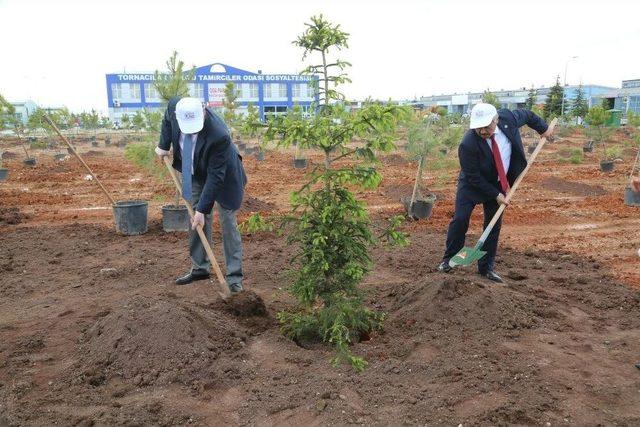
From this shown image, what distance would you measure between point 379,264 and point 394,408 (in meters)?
3.15

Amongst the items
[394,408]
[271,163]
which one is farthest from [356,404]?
[271,163]

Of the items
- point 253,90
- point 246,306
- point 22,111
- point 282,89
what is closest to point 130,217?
point 246,306

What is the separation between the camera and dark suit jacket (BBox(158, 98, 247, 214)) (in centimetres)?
455

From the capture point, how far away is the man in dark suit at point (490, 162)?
499 centimetres

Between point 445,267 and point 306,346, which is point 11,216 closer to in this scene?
point 306,346

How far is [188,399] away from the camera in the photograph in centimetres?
314

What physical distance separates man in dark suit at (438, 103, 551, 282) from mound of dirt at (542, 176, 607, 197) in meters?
7.40

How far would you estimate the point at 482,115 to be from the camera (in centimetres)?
A: 473

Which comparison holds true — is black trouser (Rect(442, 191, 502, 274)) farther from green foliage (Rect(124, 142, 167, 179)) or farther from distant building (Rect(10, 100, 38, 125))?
distant building (Rect(10, 100, 38, 125))

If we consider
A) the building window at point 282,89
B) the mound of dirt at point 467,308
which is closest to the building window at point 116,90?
the building window at point 282,89

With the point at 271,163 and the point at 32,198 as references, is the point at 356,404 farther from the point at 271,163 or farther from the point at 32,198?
the point at 271,163

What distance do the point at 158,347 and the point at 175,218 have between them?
4.35 meters

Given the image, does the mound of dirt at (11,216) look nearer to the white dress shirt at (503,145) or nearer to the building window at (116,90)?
the white dress shirt at (503,145)

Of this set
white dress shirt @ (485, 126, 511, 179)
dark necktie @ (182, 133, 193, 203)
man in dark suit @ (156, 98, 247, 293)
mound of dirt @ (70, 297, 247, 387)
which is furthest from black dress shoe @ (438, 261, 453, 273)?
dark necktie @ (182, 133, 193, 203)
